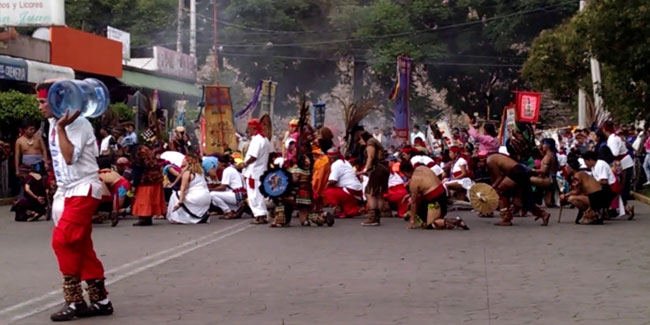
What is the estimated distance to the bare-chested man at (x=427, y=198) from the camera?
16.3m

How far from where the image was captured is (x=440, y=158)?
2295cm

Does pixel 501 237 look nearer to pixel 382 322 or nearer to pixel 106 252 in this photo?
pixel 106 252

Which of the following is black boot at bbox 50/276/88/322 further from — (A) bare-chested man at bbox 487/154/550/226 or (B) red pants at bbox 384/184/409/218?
(B) red pants at bbox 384/184/409/218

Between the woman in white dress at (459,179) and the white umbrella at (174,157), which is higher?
the white umbrella at (174,157)

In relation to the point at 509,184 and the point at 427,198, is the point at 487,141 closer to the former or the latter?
the point at 509,184

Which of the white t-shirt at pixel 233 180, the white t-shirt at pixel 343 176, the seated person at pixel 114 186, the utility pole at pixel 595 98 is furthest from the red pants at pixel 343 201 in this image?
the utility pole at pixel 595 98

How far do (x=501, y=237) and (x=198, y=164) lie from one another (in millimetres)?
5519

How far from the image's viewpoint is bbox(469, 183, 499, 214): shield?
17.6m

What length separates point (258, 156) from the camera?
1758 centimetres

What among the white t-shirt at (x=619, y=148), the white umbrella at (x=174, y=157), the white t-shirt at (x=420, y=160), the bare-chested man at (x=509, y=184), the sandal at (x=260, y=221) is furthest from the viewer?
the white t-shirt at (x=619, y=148)

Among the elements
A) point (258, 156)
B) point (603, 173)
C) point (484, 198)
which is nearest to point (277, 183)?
point (258, 156)

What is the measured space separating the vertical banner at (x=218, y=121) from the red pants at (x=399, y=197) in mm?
6814

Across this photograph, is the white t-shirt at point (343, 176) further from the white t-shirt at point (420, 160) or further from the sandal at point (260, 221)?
the sandal at point (260, 221)

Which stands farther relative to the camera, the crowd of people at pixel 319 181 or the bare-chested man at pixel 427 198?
the crowd of people at pixel 319 181
